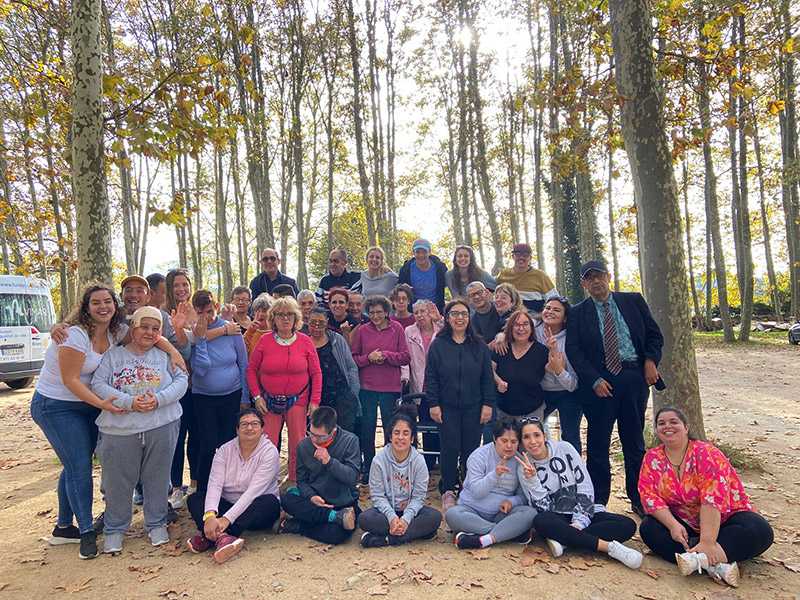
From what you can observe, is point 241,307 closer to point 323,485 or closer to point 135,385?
point 135,385

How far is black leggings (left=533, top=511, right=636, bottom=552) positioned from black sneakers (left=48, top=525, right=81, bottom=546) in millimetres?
3728

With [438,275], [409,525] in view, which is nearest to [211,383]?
[409,525]

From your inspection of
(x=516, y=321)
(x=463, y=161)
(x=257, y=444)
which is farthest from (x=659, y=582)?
(x=463, y=161)

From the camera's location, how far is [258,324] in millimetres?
5297

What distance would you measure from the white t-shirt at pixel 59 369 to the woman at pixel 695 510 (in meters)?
4.30

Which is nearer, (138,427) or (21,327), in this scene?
(138,427)

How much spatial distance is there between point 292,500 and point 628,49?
5.78 metres

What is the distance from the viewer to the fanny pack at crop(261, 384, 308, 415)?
4770mm

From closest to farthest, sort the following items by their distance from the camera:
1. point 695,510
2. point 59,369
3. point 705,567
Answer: point 705,567 → point 695,510 → point 59,369

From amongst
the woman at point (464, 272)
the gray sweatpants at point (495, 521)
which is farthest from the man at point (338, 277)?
the gray sweatpants at point (495, 521)

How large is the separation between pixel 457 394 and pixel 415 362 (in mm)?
902

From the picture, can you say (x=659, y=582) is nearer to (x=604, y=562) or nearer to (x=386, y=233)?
(x=604, y=562)

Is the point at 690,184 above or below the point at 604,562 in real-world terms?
above

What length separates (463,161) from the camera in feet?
61.5
